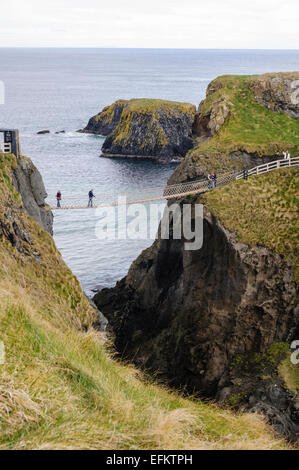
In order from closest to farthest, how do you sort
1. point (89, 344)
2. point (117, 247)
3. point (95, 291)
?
1. point (89, 344)
2. point (95, 291)
3. point (117, 247)

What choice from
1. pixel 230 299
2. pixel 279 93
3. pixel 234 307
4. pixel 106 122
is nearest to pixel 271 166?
pixel 230 299

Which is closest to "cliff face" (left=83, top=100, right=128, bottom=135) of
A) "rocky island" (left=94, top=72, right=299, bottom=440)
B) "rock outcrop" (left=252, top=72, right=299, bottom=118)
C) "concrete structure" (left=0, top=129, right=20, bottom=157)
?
"rock outcrop" (left=252, top=72, right=299, bottom=118)

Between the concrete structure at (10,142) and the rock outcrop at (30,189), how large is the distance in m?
0.75

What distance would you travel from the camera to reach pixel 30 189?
36031 millimetres

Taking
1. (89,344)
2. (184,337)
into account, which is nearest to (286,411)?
(184,337)

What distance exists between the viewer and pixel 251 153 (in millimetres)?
46344

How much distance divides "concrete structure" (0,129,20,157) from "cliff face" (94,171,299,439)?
1291cm

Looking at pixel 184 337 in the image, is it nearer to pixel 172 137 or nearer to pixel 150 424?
pixel 150 424

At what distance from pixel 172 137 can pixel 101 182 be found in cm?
2611

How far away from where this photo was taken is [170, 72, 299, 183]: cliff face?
45500mm

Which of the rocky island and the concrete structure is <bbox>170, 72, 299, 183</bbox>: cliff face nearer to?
the rocky island

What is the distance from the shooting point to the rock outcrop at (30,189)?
34156mm

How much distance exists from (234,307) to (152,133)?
244 feet

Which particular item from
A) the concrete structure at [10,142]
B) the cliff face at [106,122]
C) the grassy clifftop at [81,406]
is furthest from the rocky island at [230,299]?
the cliff face at [106,122]
